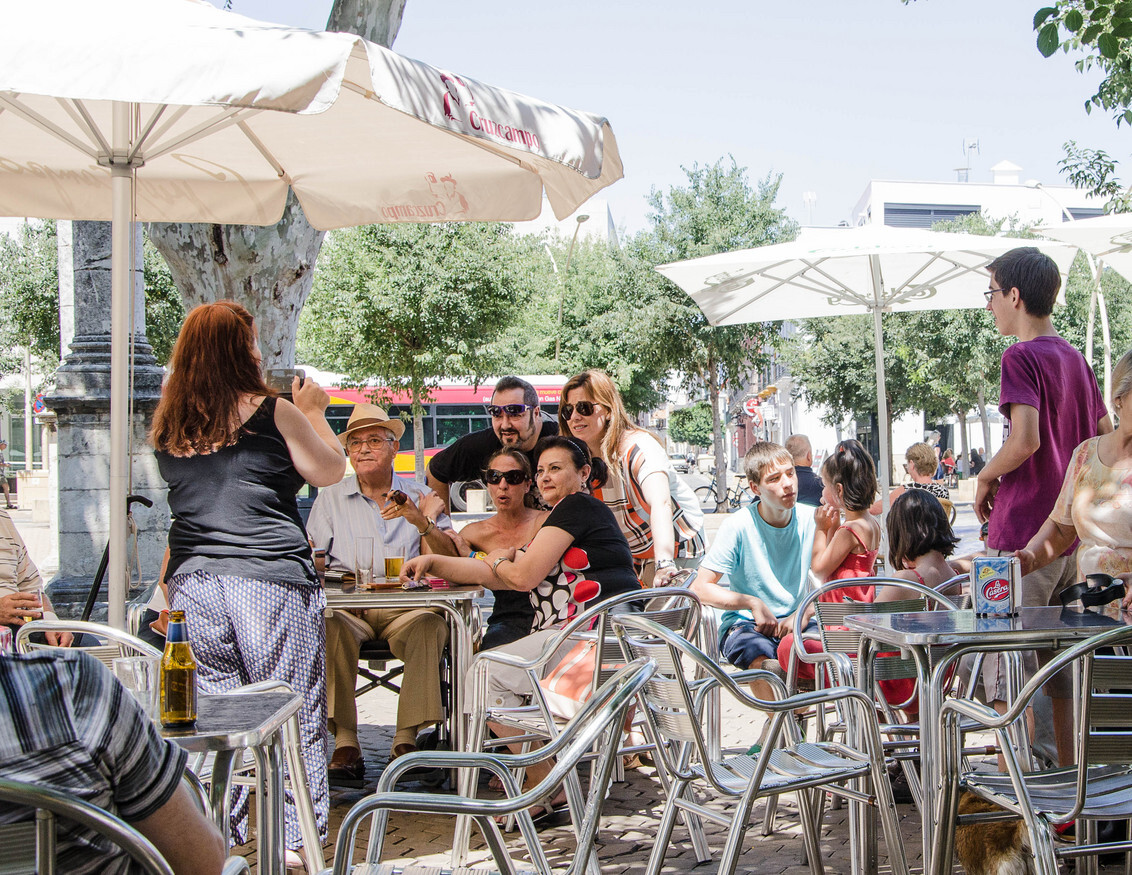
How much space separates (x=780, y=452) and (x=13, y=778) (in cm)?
380

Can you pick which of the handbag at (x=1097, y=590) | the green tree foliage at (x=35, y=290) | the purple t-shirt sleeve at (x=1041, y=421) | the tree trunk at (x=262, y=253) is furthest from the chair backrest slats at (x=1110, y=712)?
the green tree foliage at (x=35, y=290)

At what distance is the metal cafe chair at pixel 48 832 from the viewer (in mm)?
1515

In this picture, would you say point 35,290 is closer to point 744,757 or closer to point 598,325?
point 598,325

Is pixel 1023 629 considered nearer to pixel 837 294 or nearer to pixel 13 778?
pixel 13 778

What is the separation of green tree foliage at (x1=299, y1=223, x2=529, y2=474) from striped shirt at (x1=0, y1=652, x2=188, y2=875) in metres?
24.7

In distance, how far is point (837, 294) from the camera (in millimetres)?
8156

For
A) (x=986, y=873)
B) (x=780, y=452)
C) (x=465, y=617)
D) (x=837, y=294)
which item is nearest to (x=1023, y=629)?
(x=986, y=873)

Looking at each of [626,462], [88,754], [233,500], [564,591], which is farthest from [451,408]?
[88,754]

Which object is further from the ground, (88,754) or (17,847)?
(88,754)

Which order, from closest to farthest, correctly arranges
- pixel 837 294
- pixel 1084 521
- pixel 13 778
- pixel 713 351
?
pixel 13 778 → pixel 1084 521 → pixel 837 294 → pixel 713 351

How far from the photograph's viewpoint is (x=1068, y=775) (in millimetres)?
3010

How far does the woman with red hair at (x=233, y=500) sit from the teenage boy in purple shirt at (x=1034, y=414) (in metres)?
2.64

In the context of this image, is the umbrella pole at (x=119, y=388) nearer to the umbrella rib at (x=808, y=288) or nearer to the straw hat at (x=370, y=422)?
the straw hat at (x=370, y=422)

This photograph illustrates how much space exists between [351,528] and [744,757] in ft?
9.16
